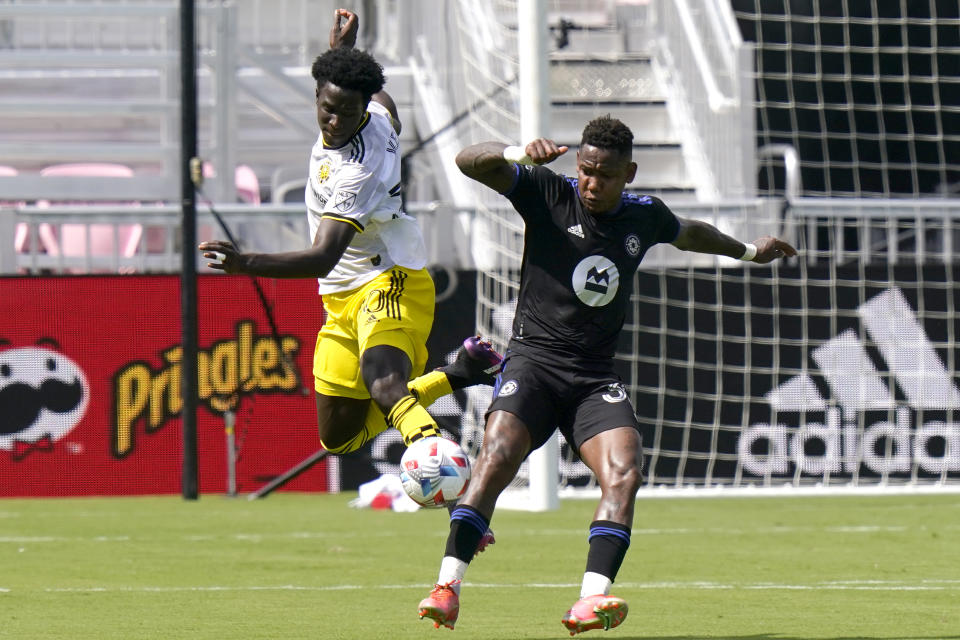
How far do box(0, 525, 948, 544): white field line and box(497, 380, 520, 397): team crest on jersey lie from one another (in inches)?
164

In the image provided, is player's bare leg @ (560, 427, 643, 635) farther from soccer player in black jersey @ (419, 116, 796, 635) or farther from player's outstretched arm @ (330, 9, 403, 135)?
player's outstretched arm @ (330, 9, 403, 135)

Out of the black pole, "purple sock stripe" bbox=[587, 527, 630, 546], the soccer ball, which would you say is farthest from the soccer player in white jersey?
the black pole

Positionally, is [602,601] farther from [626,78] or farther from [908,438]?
[626,78]

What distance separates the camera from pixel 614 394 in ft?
21.0

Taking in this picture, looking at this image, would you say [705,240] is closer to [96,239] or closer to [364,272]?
[364,272]

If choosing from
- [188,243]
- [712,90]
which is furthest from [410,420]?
[712,90]

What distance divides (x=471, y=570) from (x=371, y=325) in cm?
222

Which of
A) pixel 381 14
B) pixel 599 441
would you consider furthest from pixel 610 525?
pixel 381 14

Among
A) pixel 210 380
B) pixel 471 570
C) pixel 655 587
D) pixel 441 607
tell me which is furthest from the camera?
pixel 210 380

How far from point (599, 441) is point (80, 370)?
836 cm

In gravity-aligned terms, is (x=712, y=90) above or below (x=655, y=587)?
above

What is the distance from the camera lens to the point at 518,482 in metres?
13.3

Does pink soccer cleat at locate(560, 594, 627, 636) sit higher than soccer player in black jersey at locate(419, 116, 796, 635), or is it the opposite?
soccer player in black jersey at locate(419, 116, 796, 635)

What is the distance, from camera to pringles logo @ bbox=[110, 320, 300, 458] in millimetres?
13594
